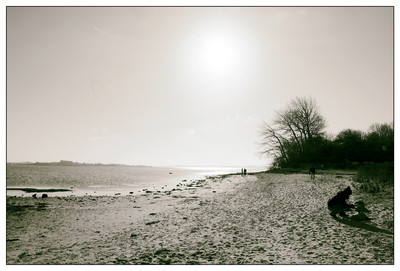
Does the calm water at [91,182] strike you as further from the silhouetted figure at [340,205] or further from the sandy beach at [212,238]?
the silhouetted figure at [340,205]

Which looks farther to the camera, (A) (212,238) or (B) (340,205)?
(B) (340,205)

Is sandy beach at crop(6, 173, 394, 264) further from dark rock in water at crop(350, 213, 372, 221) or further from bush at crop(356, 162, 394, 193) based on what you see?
bush at crop(356, 162, 394, 193)

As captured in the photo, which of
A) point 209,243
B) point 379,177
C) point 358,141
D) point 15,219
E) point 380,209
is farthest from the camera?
point 358,141

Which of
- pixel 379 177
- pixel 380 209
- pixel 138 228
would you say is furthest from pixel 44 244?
pixel 379 177

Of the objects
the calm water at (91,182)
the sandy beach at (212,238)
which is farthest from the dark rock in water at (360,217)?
the calm water at (91,182)

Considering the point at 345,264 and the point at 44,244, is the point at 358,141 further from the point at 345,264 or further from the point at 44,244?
the point at 44,244

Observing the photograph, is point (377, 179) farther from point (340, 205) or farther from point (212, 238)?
point (212, 238)

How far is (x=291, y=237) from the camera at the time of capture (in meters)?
8.61

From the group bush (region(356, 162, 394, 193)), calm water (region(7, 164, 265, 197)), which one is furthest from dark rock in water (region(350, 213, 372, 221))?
calm water (region(7, 164, 265, 197))

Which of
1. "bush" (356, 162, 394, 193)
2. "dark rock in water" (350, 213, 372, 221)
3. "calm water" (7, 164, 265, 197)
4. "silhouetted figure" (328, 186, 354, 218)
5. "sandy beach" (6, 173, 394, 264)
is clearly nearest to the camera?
"sandy beach" (6, 173, 394, 264)

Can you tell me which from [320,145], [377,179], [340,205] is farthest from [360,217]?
[320,145]

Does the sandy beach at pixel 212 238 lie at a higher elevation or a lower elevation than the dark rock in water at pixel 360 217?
lower

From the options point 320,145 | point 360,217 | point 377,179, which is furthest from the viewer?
point 320,145
